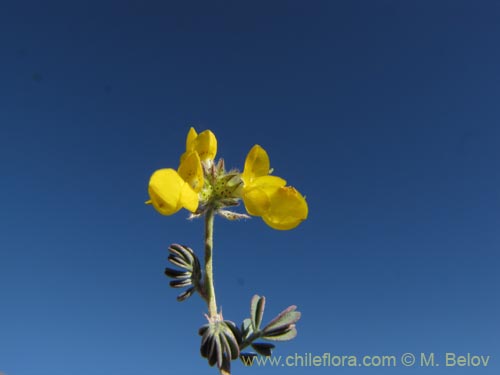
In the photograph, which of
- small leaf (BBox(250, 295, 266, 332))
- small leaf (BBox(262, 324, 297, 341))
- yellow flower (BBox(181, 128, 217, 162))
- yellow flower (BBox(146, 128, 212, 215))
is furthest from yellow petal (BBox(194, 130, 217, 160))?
small leaf (BBox(262, 324, 297, 341))

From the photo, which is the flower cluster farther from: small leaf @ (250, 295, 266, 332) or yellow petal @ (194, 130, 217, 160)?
small leaf @ (250, 295, 266, 332)

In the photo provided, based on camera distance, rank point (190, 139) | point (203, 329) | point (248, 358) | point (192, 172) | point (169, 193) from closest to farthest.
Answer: point (203, 329), point (248, 358), point (169, 193), point (192, 172), point (190, 139)

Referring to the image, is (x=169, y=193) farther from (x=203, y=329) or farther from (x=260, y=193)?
(x=203, y=329)

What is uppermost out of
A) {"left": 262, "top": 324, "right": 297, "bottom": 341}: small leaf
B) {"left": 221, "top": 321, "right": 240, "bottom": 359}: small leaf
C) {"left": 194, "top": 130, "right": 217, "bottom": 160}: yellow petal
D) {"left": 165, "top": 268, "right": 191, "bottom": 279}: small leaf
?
{"left": 194, "top": 130, "right": 217, "bottom": 160}: yellow petal

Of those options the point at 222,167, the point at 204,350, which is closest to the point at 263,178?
the point at 222,167

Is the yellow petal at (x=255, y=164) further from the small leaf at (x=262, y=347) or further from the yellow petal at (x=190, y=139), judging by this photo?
the small leaf at (x=262, y=347)

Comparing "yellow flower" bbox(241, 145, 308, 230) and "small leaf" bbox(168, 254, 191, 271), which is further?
"yellow flower" bbox(241, 145, 308, 230)

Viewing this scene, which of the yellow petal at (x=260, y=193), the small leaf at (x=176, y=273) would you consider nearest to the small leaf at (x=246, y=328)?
the small leaf at (x=176, y=273)

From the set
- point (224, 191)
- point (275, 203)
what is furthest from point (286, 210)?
point (224, 191)
